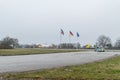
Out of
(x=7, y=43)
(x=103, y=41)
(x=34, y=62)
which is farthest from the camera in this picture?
(x=103, y=41)

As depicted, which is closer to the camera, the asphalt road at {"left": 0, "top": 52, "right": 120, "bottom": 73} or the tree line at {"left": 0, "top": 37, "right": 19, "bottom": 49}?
the asphalt road at {"left": 0, "top": 52, "right": 120, "bottom": 73}

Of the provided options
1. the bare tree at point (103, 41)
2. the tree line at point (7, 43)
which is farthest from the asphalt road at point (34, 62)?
the bare tree at point (103, 41)

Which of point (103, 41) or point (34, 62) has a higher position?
point (103, 41)

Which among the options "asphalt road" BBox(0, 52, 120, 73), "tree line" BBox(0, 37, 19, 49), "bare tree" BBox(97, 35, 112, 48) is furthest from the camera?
"bare tree" BBox(97, 35, 112, 48)

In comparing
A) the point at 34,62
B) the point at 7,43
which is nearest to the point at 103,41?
the point at 7,43

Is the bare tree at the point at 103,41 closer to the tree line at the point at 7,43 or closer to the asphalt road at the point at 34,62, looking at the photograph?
the tree line at the point at 7,43

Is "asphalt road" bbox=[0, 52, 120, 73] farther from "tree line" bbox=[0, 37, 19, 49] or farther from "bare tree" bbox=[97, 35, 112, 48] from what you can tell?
"bare tree" bbox=[97, 35, 112, 48]

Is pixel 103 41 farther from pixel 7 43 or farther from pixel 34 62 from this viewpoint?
pixel 34 62

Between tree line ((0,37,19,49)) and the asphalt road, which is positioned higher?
tree line ((0,37,19,49))

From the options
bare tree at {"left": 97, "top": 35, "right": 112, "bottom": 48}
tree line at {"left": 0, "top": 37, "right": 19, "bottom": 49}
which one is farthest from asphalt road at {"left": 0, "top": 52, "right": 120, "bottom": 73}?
bare tree at {"left": 97, "top": 35, "right": 112, "bottom": 48}

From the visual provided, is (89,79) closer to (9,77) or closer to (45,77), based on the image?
(45,77)

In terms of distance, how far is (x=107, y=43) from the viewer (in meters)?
167

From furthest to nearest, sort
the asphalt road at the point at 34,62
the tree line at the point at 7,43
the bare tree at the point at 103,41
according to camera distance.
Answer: the bare tree at the point at 103,41 → the tree line at the point at 7,43 → the asphalt road at the point at 34,62

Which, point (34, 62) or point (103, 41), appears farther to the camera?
point (103, 41)
